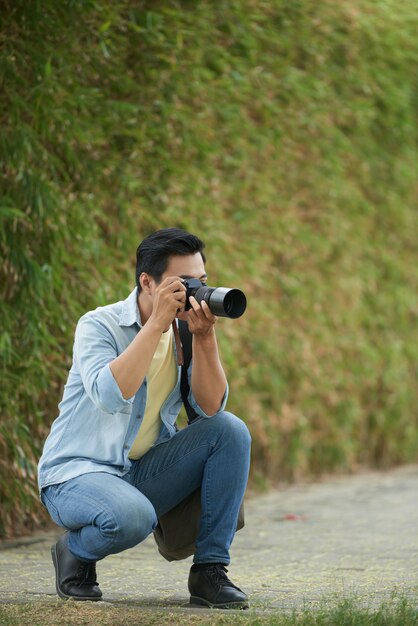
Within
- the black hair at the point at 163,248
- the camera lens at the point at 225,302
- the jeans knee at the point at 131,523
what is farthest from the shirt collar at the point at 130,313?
the jeans knee at the point at 131,523

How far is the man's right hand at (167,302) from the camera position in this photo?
3.41 meters

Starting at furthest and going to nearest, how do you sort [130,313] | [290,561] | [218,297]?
[290,561] → [130,313] → [218,297]

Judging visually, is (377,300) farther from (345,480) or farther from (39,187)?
(39,187)

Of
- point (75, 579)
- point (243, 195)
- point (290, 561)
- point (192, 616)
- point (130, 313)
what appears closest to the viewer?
point (192, 616)

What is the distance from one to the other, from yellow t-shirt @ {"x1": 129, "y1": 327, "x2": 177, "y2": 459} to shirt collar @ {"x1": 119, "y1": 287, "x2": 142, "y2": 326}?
14 centimetres

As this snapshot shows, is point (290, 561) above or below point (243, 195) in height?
below

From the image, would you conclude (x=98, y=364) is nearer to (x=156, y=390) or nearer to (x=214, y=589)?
(x=156, y=390)

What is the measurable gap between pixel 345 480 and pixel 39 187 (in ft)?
11.7

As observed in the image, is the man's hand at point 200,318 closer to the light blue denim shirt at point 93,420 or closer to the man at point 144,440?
the man at point 144,440

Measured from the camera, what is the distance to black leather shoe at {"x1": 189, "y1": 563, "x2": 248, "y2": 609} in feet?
11.3

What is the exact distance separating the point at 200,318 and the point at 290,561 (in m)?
1.45

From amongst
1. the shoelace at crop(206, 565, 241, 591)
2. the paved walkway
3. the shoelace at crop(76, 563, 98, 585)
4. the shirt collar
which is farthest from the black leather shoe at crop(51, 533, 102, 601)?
the shirt collar

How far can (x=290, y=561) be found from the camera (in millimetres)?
4539

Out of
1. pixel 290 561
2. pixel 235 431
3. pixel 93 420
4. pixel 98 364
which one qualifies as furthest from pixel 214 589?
pixel 290 561
